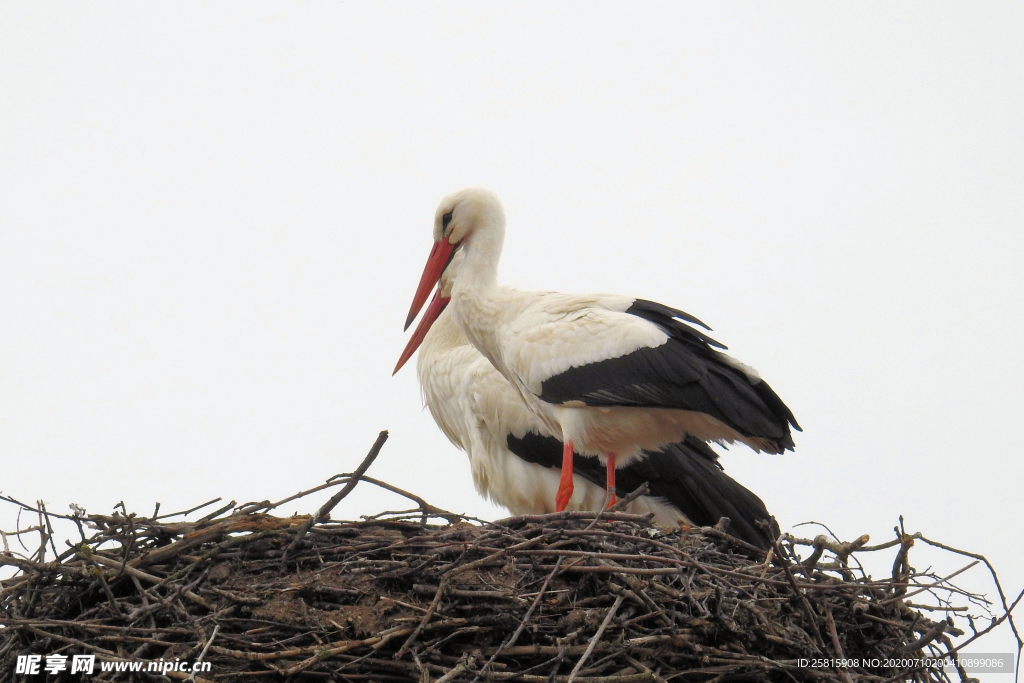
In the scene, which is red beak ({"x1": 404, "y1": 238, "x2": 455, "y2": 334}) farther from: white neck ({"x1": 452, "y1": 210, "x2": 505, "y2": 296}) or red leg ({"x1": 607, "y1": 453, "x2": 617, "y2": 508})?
red leg ({"x1": 607, "y1": 453, "x2": 617, "y2": 508})

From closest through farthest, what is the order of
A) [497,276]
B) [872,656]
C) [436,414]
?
[872,656], [497,276], [436,414]

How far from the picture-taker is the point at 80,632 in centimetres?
336

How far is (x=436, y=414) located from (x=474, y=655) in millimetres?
3086

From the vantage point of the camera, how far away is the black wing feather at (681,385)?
4.30 metres

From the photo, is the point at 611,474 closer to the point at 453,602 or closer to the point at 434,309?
the point at 434,309

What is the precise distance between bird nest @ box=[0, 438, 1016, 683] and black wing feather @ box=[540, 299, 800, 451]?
77 centimetres

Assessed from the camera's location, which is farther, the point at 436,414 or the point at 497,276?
the point at 436,414

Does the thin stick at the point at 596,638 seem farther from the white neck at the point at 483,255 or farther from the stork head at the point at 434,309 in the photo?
the stork head at the point at 434,309

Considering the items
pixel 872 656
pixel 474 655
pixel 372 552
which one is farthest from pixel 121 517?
pixel 872 656

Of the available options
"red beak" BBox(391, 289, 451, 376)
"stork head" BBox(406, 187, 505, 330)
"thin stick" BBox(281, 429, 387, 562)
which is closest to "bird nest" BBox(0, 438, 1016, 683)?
"thin stick" BBox(281, 429, 387, 562)

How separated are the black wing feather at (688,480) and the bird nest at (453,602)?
1.79 metres

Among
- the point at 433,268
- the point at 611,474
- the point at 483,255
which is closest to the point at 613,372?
the point at 611,474

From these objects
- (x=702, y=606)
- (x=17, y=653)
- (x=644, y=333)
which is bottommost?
(x=17, y=653)

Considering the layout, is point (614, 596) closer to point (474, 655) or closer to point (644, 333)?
point (474, 655)
